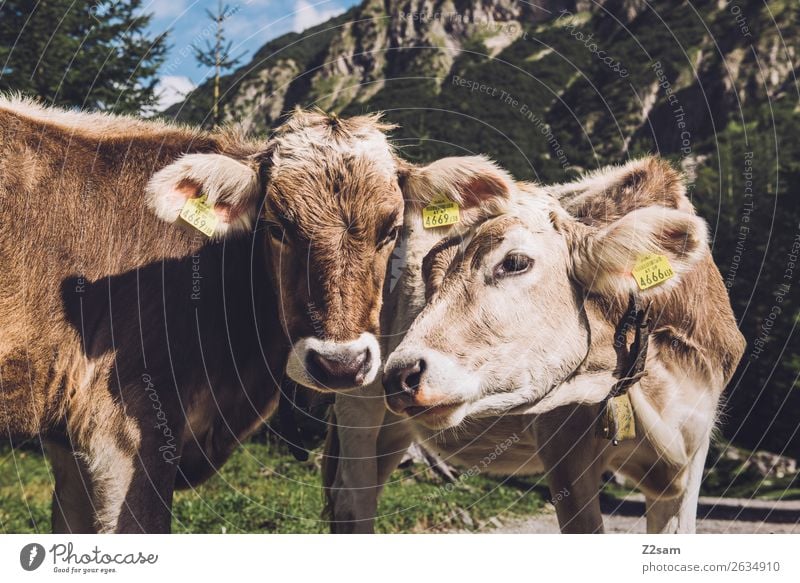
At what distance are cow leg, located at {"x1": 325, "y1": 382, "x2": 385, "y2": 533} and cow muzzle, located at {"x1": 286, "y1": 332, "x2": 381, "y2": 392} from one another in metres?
1.51

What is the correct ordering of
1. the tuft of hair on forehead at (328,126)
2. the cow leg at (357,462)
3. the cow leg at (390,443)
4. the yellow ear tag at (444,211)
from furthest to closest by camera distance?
the cow leg at (390,443), the cow leg at (357,462), the yellow ear tag at (444,211), the tuft of hair on forehead at (328,126)

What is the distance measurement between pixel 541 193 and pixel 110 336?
9.04 ft

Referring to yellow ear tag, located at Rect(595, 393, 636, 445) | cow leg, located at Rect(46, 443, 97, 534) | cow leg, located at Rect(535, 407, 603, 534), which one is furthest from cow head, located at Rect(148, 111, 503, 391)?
cow leg, located at Rect(46, 443, 97, 534)

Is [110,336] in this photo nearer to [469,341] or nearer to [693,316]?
[469,341]

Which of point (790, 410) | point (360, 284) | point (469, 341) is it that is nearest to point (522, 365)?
point (469, 341)

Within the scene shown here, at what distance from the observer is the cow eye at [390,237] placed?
15.7ft

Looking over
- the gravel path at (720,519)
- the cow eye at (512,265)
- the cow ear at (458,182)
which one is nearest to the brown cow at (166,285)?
the cow ear at (458,182)

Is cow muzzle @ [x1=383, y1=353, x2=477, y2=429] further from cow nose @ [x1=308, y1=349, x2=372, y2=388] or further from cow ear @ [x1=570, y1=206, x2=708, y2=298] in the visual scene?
cow ear @ [x1=570, y1=206, x2=708, y2=298]

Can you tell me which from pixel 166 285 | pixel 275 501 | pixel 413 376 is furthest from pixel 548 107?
pixel 413 376

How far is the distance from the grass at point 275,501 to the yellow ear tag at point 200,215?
9.86 feet

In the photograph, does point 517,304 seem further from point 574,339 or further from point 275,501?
point 275,501

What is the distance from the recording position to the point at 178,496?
28.6 feet
